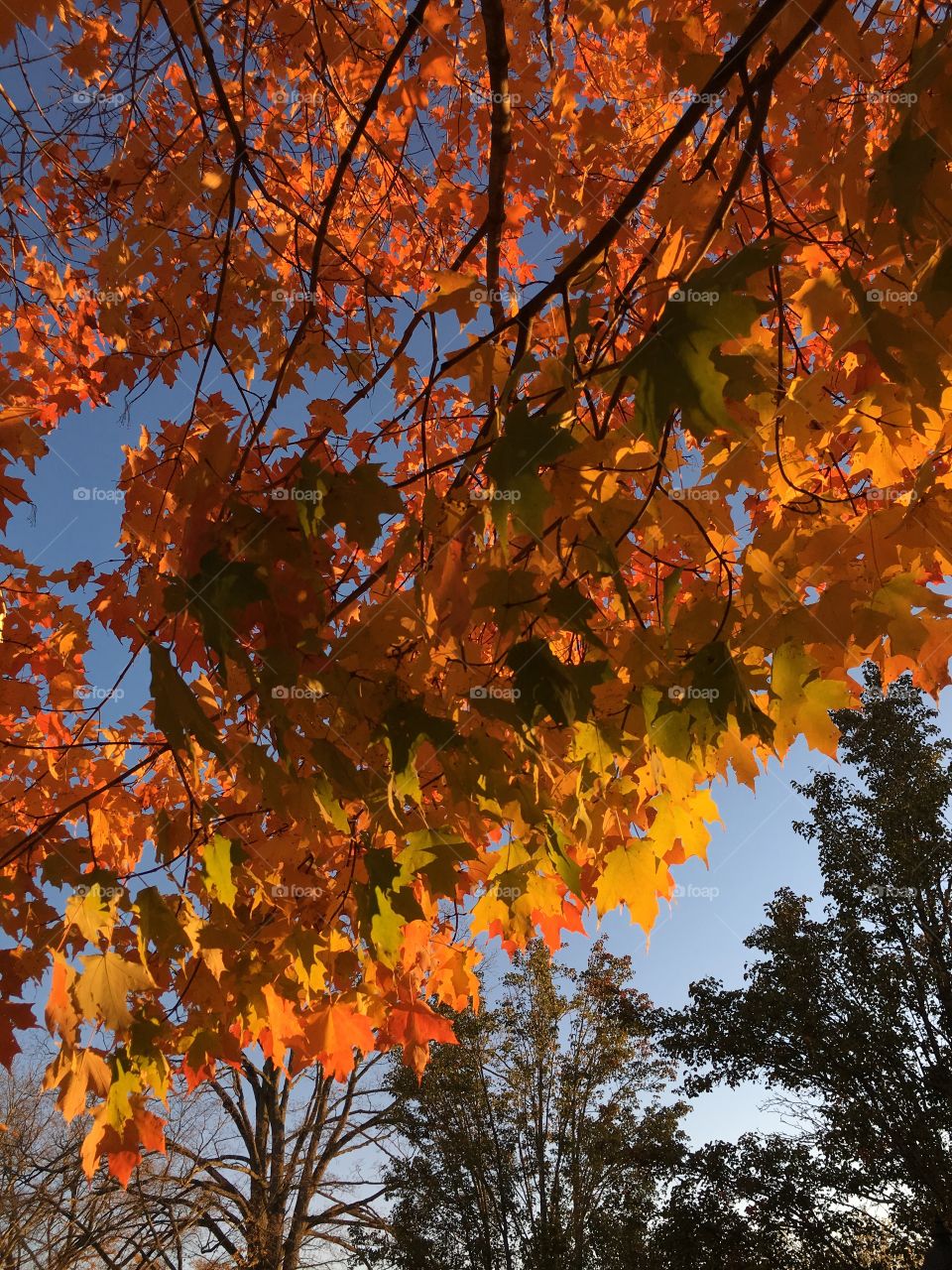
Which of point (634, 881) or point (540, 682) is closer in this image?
point (540, 682)

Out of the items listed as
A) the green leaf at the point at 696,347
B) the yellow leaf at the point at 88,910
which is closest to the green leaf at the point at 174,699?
the yellow leaf at the point at 88,910

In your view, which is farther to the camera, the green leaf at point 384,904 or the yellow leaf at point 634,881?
the yellow leaf at point 634,881

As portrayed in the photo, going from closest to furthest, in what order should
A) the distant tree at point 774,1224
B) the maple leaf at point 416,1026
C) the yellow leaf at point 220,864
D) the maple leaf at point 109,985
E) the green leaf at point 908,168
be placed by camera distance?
the green leaf at point 908,168, the maple leaf at point 109,985, the yellow leaf at point 220,864, the maple leaf at point 416,1026, the distant tree at point 774,1224

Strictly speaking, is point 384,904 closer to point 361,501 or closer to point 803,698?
point 361,501

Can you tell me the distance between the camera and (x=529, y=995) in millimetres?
12930

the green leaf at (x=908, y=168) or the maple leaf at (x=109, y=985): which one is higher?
the green leaf at (x=908, y=168)

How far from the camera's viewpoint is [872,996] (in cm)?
1158

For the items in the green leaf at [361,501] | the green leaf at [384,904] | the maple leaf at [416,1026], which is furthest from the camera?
the maple leaf at [416,1026]

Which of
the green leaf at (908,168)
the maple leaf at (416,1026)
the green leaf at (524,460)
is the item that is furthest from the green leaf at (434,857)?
the green leaf at (908,168)

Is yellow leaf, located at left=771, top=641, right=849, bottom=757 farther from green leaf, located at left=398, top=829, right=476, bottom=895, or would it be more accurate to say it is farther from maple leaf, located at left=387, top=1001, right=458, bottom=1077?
maple leaf, located at left=387, top=1001, right=458, bottom=1077

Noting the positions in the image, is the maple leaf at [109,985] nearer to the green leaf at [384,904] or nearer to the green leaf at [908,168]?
the green leaf at [384,904]

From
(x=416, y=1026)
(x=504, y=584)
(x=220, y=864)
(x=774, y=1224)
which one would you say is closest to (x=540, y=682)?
(x=504, y=584)

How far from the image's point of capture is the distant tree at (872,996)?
1062 cm

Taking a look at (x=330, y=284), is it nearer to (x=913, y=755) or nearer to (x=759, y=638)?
(x=759, y=638)
